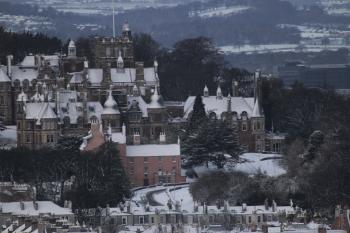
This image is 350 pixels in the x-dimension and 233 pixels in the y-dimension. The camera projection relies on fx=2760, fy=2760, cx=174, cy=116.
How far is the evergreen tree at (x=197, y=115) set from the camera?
9650 cm

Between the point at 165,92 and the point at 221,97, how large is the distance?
9301 mm

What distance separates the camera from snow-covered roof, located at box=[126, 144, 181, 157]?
92.6m

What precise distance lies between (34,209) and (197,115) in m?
20.8

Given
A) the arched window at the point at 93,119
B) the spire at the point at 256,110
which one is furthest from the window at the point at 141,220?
the spire at the point at 256,110

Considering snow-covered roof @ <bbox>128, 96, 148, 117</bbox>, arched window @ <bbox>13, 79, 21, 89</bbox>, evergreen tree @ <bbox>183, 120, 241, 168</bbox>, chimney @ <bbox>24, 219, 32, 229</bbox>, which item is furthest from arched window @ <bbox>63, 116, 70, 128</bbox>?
chimney @ <bbox>24, 219, 32, 229</bbox>

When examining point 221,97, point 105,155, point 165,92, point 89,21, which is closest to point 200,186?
point 105,155

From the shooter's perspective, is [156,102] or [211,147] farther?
[156,102]

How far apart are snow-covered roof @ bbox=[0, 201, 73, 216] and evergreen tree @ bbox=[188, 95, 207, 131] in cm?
1763

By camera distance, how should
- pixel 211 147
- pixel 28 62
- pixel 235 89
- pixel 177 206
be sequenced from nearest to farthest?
pixel 177 206
pixel 211 147
pixel 28 62
pixel 235 89

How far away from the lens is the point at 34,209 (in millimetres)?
77625

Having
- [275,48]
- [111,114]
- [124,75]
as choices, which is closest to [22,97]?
[111,114]

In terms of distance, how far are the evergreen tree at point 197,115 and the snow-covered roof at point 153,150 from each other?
123 inches

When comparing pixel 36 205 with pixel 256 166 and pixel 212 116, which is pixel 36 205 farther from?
pixel 212 116

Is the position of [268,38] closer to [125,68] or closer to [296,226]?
[125,68]
